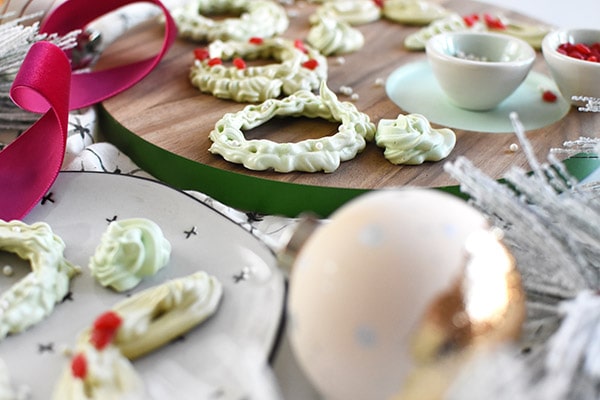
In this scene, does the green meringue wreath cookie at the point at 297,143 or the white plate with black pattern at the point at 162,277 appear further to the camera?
the green meringue wreath cookie at the point at 297,143

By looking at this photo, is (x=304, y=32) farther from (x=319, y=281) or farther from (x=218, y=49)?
(x=319, y=281)

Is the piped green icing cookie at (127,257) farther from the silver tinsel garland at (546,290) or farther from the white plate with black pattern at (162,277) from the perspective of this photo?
the silver tinsel garland at (546,290)

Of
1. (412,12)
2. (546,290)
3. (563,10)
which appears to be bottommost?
(563,10)

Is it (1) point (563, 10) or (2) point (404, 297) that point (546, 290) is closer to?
(2) point (404, 297)

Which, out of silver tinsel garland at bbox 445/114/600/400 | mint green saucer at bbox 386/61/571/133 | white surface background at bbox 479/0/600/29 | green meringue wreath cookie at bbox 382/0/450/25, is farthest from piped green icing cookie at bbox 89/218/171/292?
white surface background at bbox 479/0/600/29

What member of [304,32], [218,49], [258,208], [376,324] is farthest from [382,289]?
[304,32]

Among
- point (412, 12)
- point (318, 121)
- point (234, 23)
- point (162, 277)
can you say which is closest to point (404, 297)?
point (162, 277)

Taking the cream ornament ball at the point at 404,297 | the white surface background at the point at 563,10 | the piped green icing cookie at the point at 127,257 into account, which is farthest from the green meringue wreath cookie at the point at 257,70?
the white surface background at the point at 563,10

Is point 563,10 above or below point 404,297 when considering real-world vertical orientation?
below
